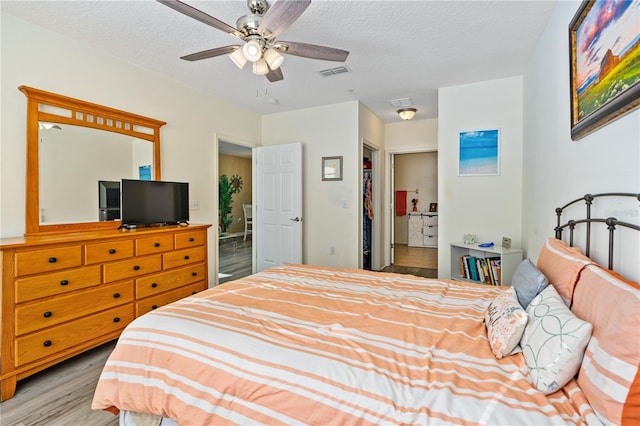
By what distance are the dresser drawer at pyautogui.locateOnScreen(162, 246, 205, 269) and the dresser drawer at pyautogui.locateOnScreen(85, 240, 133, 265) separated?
36 centimetres

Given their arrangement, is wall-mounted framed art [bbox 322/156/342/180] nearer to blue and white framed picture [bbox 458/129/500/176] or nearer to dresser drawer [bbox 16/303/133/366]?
blue and white framed picture [bbox 458/129/500/176]

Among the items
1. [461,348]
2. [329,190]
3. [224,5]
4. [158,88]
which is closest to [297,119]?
[329,190]

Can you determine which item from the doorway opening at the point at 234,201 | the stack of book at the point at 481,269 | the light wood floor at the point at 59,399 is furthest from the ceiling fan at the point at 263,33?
the doorway opening at the point at 234,201

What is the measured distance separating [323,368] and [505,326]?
0.75 meters

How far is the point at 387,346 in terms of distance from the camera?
1.24m

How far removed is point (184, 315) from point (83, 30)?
2.62 m

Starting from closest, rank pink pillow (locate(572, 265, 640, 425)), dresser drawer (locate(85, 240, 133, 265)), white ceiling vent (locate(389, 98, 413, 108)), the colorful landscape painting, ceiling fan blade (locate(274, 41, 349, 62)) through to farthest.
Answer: pink pillow (locate(572, 265, 640, 425)) → the colorful landscape painting → ceiling fan blade (locate(274, 41, 349, 62)) → dresser drawer (locate(85, 240, 133, 265)) → white ceiling vent (locate(389, 98, 413, 108))

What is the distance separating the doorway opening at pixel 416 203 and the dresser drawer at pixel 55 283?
5830 mm

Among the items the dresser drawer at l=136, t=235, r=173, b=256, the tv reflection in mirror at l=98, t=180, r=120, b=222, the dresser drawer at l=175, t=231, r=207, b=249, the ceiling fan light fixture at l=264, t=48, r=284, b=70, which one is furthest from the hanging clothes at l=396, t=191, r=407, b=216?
the tv reflection in mirror at l=98, t=180, r=120, b=222

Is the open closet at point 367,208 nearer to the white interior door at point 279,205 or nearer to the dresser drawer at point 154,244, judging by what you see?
the white interior door at point 279,205

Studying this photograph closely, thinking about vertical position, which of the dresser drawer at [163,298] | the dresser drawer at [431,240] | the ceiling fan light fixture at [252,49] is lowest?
the dresser drawer at [163,298]

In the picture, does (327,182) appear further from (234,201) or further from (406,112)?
(234,201)

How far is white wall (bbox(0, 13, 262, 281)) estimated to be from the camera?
2.34 meters

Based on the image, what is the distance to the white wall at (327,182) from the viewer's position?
442 centimetres
